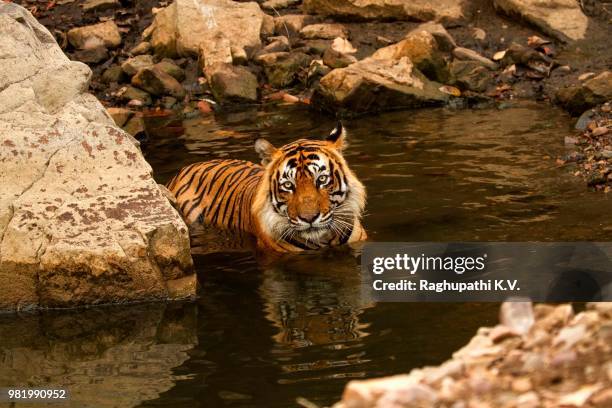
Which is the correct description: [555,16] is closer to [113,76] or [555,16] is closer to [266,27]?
[266,27]

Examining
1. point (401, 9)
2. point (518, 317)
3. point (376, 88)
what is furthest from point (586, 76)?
point (518, 317)

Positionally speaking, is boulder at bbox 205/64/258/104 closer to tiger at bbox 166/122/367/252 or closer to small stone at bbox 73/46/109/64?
small stone at bbox 73/46/109/64

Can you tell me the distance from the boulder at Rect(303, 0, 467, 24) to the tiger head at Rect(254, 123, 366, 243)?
5.89m

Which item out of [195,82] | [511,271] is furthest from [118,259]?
[195,82]

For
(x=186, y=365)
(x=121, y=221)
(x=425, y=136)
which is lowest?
(x=186, y=365)

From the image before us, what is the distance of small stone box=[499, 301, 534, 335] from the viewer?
3.04 m

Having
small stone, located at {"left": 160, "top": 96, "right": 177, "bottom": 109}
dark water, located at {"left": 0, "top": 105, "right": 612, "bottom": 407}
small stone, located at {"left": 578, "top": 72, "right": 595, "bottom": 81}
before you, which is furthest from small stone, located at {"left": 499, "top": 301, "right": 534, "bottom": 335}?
small stone, located at {"left": 160, "top": 96, "right": 177, "bottom": 109}

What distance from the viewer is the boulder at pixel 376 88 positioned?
10.6 m

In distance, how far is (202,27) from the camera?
12430 mm

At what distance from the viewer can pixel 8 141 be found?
20.0 feet

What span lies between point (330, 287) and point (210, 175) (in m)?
2.28

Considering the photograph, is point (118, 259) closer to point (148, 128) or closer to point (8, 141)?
point (8, 141)

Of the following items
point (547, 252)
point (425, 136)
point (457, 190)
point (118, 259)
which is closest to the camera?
point (118, 259)

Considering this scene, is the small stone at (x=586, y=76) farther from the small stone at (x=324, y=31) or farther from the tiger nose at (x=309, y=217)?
the tiger nose at (x=309, y=217)
